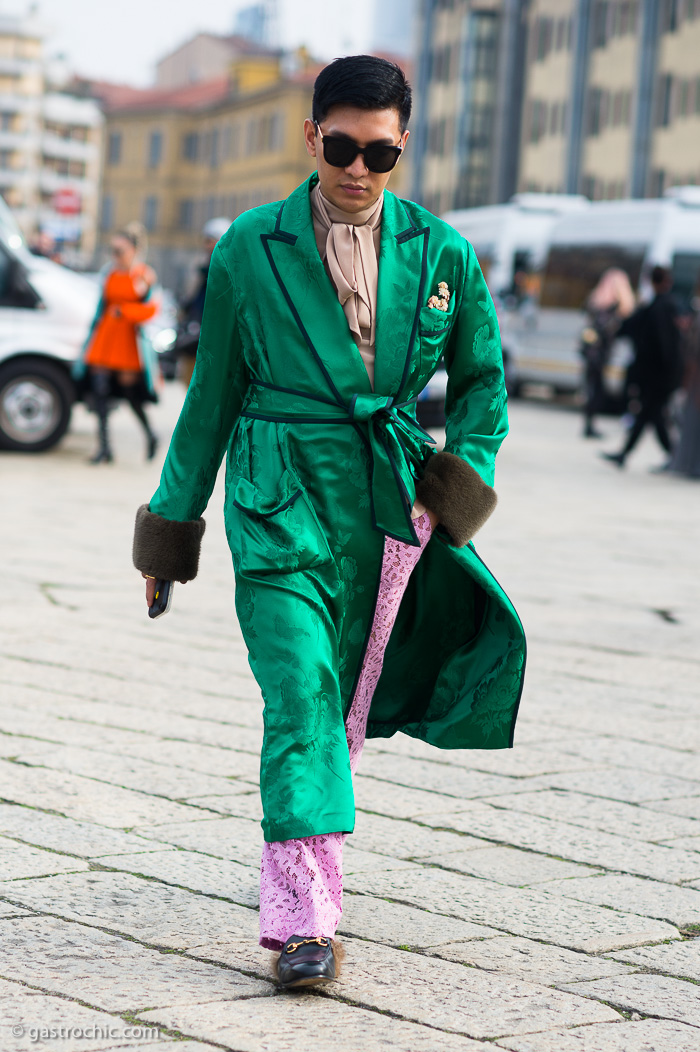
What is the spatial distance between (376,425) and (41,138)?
115 meters

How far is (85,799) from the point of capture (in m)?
4.21

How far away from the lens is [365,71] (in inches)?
122

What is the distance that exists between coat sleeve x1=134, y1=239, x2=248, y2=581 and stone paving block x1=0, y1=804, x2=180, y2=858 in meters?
0.78

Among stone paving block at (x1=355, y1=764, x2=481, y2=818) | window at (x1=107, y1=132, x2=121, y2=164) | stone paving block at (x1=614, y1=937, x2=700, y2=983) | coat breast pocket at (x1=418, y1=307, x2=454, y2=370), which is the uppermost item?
window at (x1=107, y1=132, x2=121, y2=164)

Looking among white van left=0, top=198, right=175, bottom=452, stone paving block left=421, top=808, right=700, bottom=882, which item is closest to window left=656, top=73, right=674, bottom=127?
white van left=0, top=198, right=175, bottom=452

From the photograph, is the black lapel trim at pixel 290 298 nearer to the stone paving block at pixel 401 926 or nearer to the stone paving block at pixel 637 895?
the stone paving block at pixel 401 926

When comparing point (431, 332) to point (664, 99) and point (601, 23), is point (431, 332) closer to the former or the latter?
point (664, 99)

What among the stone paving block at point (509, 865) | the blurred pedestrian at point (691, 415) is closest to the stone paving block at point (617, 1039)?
the stone paving block at point (509, 865)

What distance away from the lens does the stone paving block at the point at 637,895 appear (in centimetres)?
358

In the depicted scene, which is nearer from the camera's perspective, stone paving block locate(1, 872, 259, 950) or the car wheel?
stone paving block locate(1, 872, 259, 950)

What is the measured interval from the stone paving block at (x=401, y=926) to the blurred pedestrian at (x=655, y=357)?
11.5 metres

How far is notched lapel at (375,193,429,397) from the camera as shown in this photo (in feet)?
10.2

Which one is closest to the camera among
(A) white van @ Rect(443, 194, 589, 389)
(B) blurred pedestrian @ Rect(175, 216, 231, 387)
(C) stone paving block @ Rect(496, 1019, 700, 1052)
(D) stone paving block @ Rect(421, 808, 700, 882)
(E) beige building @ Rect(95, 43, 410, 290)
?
(C) stone paving block @ Rect(496, 1019, 700, 1052)

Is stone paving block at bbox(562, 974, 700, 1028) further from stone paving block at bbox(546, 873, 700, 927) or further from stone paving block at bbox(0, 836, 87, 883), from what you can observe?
stone paving block at bbox(0, 836, 87, 883)
